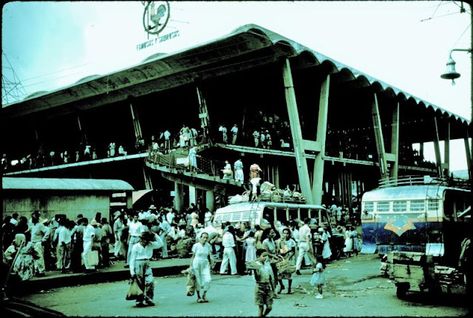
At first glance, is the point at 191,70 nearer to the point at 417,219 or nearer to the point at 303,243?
the point at 303,243

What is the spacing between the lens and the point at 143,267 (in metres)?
10.5

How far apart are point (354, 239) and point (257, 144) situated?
9876 mm

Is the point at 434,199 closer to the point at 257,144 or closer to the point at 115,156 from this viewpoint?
the point at 257,144

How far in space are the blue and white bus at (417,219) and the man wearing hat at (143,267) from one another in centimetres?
761

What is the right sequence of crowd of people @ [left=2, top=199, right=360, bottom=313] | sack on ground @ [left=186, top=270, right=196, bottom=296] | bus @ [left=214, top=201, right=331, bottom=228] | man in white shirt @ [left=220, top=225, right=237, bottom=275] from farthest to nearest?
bus @ [left=214, top=201, right=331, bottom=228] → man in white shirt @ [left=220, top=225, right=237, bottom=275] → crowd of people @ [left=2, top=199, right=360, bottom=313] → sack on ground @ [left=186, top=270, right=196, bottom=296]

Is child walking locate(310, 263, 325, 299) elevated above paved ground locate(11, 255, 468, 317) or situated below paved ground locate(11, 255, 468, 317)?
above

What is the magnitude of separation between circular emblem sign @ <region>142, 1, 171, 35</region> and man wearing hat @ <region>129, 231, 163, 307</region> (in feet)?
82.7

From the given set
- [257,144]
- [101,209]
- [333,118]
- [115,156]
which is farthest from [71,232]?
[333,118]

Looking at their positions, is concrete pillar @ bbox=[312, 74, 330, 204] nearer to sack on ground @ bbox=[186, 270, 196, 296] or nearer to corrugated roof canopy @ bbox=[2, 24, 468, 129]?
corrugated roof canopy @ bbox=[2, 24, 468, 129]

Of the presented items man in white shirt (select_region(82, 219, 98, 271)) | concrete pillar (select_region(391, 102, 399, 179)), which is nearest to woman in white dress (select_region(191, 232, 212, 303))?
man in white shirt (select_region(82, 219, 98, 271))

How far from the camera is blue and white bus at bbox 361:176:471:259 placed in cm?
1386

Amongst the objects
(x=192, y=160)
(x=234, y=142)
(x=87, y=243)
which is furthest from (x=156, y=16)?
(x=87, y=243)

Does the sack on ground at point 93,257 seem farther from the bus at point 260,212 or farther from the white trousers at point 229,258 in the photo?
the bus at point 260,212

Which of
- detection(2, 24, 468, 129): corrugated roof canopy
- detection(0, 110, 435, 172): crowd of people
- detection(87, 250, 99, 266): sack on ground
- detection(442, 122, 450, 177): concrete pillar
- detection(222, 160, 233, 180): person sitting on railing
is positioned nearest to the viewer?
detection(87, 250, 99, 266): sack on ground
